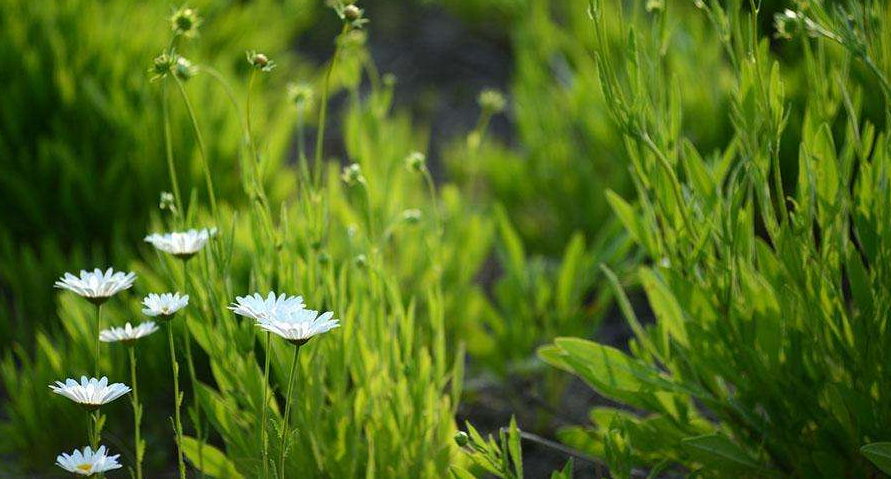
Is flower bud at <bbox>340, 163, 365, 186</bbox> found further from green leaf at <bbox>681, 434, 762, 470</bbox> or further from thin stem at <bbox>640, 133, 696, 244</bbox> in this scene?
green leaf at <bbox>681, 434, 762, 470</bbox>

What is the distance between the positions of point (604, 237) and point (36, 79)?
114 centimetres

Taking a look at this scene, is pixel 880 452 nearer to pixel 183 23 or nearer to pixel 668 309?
pixel 668 309

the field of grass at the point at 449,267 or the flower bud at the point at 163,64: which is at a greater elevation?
the flower bud at the point at 163,64

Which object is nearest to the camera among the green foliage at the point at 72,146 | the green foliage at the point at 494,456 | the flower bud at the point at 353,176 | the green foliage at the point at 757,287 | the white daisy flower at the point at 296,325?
the white daisy flower at the point at 296,325

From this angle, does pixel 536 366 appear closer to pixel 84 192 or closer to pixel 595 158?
pixel 595 158

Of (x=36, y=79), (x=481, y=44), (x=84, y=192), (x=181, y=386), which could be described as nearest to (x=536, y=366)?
(x=181, y=386)


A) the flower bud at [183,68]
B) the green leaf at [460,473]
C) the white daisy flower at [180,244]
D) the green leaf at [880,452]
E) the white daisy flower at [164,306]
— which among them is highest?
the flower bud at [183,68]

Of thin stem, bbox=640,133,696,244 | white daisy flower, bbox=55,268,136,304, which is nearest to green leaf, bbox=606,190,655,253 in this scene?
thin stem, bbox=640,133,696,244

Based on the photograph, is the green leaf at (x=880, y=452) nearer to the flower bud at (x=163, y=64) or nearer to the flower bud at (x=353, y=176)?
the flower bud at (x=353, y=176)

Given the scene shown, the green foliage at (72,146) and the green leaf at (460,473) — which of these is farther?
the green foliage at (72,146)

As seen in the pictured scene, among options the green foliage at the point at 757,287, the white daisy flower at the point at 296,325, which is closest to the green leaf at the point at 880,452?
the green foliage at the point at 757,287

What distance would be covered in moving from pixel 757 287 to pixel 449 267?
0.69 meters

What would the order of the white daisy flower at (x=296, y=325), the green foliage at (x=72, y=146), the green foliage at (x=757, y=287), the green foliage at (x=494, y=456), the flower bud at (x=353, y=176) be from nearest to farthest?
the white daisy flower at (x=296, y=325), the green foliage at (x=494, y=456), the green foliage at (x=757, y=287), the flower bud at (x=353, y=176), the green foliage at (x=72, y=146)

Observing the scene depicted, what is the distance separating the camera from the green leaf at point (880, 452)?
106 cm
